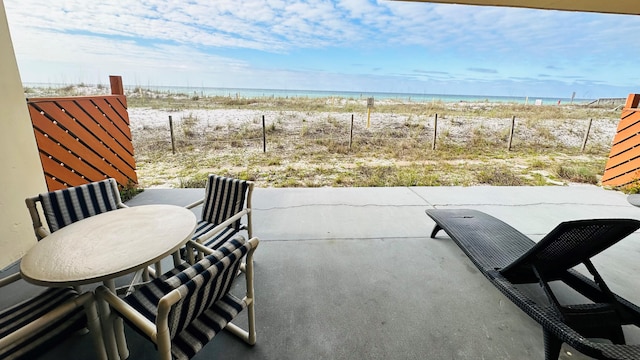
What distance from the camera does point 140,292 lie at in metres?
1.37

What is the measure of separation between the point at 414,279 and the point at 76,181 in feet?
13.4

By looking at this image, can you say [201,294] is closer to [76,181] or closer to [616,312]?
[616,312]

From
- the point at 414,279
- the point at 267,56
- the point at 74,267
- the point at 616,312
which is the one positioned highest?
the point at 267,56

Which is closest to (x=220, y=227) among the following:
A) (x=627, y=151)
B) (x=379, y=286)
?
(x=379, y=286)

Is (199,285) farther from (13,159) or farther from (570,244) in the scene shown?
(13,159)

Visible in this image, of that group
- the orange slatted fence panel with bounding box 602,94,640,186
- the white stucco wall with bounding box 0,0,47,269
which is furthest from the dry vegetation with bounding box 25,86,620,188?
the white stucco wall with bounding box 0,0,47,269

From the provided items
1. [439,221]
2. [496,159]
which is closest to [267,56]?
[496,159]

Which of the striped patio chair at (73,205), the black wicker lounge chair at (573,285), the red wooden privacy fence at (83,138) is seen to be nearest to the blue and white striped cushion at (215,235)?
the striped patio chair at (73,205)

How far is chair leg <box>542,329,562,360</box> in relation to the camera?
1.37 metres

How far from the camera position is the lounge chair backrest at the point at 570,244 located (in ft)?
4.67

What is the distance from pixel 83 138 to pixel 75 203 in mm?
2127

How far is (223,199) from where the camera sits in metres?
2.33

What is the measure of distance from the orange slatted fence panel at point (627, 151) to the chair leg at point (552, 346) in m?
5.18

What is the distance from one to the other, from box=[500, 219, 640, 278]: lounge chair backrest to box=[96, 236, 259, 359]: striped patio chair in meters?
→ 1.62
